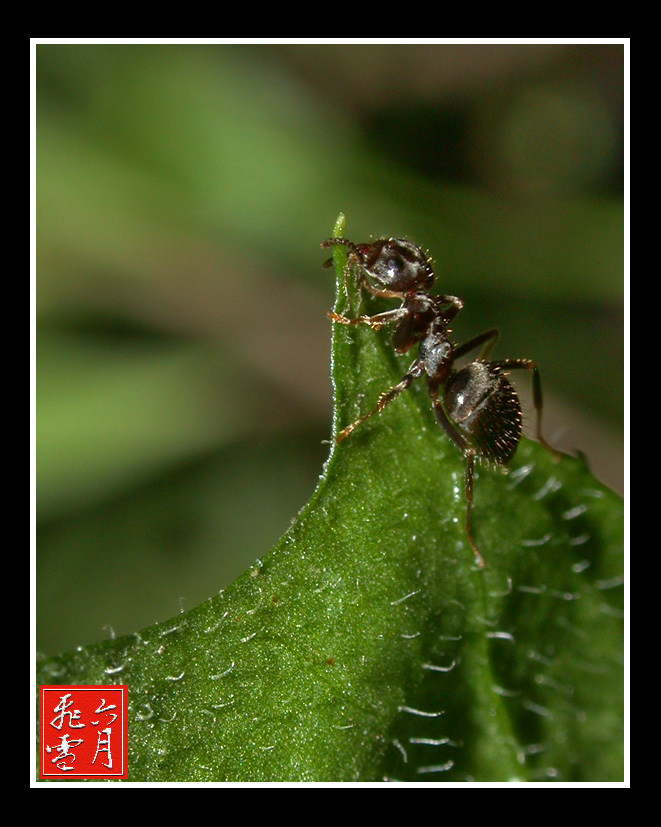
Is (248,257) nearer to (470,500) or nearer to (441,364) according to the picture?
(441,364)

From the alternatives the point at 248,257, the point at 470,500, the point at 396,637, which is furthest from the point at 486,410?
the point at 248,257

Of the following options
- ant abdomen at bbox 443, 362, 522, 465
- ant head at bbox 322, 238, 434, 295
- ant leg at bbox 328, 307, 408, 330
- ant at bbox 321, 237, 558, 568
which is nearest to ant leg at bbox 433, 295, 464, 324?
ant at bbox 321, 237, 558, 568

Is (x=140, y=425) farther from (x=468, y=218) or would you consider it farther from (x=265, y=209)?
(x=468, y=218)

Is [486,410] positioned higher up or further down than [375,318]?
further down

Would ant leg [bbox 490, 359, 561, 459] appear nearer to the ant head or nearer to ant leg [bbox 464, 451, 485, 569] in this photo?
the ant head

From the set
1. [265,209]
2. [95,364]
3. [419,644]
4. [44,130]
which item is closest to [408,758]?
[419,644]

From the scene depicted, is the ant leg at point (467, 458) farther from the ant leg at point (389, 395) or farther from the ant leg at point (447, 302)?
the ant leg at point (447, 302)

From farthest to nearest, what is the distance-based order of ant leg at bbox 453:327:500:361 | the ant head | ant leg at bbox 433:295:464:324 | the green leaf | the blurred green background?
the blurred green background
ant leg at bbox 433:295:464:324
ant leg at bbox 453:327:500:361
the ant head
the green leaf
